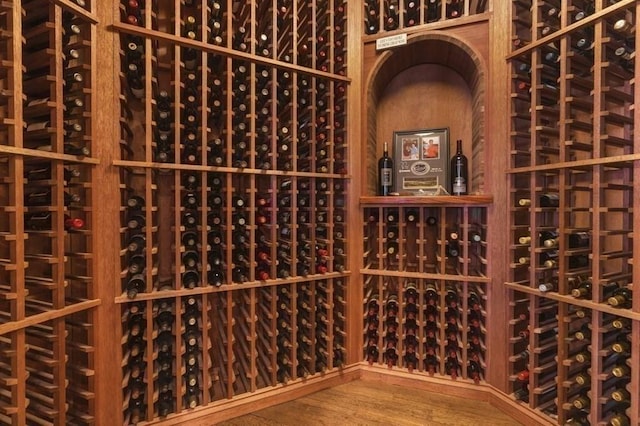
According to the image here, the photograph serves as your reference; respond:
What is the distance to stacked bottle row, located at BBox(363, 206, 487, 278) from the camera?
2.00 meters

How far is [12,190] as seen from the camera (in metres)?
1.20

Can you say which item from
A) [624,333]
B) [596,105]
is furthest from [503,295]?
[596,105]

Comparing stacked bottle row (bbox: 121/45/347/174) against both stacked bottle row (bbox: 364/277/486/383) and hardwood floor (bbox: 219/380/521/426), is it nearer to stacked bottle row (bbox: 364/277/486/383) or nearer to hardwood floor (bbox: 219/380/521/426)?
stacked bottle row (bbox: 364/277/486/383)

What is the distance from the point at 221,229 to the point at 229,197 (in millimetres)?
176

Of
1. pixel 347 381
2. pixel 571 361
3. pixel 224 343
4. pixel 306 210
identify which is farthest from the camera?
pixel 347 381

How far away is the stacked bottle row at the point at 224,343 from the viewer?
162cm

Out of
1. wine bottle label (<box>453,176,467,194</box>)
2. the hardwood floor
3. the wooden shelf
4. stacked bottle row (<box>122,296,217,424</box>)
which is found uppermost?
wine bottle label (<box>453,176,467,194</box>)

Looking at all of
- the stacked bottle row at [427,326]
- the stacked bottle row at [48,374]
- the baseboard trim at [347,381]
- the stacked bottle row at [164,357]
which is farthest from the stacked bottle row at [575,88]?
the stacked bottle row at [48,374]

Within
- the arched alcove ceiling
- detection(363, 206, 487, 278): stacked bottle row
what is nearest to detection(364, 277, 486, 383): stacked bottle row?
detection(363, 206, 487, 278): stacked bottle row

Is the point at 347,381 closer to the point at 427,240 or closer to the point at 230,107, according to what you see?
the point at 427,240

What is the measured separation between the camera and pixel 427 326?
2100 mm

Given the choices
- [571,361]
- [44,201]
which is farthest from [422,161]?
[44,201]

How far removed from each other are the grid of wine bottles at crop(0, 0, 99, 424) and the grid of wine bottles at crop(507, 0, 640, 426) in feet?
6.61

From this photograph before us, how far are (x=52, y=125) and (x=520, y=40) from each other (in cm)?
216
